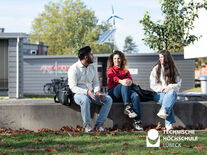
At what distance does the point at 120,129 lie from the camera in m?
6.68

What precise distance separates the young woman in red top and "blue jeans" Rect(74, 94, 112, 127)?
296 mm

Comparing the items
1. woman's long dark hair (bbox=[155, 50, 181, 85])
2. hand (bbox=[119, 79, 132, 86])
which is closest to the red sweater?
hand (bbox=[119, 79, 132, 86])

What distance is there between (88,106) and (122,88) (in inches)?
28.2

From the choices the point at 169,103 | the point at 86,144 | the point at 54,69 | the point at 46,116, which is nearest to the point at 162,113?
the point at 169,103

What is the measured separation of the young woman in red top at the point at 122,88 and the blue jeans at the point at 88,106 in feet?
0.97

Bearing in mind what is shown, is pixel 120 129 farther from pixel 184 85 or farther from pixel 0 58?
pixel 184 85

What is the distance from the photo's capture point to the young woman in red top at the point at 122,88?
21.0 ft

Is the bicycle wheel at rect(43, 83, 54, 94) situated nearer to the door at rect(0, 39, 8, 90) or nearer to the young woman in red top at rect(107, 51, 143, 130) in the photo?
the door at rect(0, 39, 8, 90)

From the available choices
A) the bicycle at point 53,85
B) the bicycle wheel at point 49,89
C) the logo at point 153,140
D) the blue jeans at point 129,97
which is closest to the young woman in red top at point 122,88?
the blue jeans at point 129,97

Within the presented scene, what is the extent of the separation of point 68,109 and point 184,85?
20415 mm

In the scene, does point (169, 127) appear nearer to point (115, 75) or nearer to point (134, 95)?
point (134, 95)

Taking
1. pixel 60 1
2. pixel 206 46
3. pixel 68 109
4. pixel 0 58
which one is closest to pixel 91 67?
pixel 68 109

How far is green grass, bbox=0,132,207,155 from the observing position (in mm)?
4529

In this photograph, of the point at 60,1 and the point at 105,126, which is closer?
the point at 105,126
